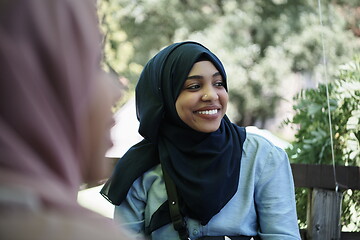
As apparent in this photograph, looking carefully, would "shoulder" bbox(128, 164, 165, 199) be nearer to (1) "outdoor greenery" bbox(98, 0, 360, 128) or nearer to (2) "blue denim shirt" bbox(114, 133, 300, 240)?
(2) "blue denim shirt" bbox(114, 133, 300, 240)

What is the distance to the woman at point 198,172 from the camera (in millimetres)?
2484

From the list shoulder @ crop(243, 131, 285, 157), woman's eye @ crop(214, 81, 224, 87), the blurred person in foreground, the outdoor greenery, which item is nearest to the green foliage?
shoulder @ crop(243, 131, 285, 157)

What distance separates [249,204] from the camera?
251 cm

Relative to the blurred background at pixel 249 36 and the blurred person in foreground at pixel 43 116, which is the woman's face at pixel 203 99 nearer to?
the blurred person in foreground at pixel 43 116

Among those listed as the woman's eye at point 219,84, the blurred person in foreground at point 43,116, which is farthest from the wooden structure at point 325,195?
the blurred person in foreground at point 43,116

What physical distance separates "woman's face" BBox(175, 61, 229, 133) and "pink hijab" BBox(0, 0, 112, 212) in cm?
171

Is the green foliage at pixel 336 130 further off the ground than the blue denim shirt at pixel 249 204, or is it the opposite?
the green foliage at pixel 336 130

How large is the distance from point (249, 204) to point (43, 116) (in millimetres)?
1850

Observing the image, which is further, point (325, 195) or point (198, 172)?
point (325, 195)

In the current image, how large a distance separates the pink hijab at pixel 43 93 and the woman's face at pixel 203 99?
1.71 meters

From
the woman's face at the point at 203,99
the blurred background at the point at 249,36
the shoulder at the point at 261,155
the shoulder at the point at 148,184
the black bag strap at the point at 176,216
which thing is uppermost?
the blurred background at the point at 249,36

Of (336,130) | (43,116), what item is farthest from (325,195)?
(43,116)

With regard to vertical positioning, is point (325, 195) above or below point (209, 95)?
below

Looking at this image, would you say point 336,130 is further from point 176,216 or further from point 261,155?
point 176,216
